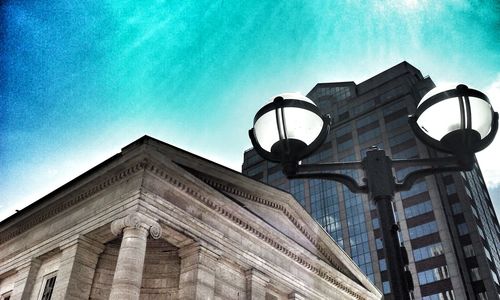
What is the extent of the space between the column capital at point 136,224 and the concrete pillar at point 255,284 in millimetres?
5594

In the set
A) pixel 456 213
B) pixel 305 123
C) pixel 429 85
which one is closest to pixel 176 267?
pixel 305 123

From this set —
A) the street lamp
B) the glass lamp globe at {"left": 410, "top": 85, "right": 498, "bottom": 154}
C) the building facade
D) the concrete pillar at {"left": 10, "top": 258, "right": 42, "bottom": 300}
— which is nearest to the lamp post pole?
the street lamp

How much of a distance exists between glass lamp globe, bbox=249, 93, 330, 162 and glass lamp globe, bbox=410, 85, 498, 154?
1.12 m

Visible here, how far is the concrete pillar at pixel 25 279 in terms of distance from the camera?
19203mm

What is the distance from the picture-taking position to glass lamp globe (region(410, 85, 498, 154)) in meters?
4.64

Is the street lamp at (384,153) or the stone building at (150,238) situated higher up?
the stone building at (150,238)

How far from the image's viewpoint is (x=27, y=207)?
21797mm

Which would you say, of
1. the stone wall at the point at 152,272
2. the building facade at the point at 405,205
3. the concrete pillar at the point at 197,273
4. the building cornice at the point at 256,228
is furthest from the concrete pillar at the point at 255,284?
the building facade at the point at 405,205

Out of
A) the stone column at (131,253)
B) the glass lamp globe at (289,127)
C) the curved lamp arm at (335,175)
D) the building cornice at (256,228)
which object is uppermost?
the building cornice at (256,228)

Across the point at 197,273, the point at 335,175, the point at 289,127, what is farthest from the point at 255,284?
the point at 289,127

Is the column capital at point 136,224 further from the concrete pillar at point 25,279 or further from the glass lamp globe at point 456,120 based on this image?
the glass lamp globe at point 456,120

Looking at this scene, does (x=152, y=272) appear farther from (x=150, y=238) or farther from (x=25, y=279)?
(x=25, y=279)

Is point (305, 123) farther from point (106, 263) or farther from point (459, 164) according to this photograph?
point (106, 263)

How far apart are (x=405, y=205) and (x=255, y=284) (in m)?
55.8
